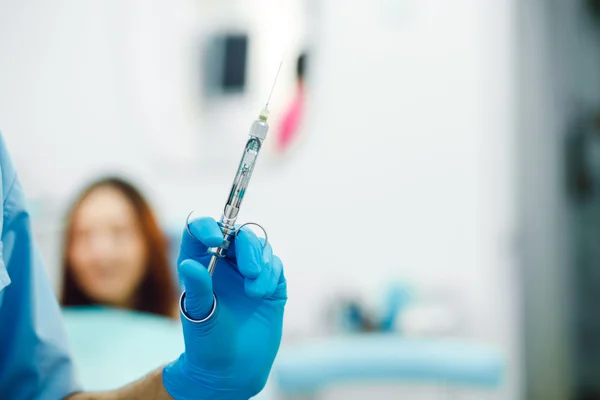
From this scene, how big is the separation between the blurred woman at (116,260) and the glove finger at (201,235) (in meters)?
0.94

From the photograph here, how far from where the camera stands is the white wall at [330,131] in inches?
71.8

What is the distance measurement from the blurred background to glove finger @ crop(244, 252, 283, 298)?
44.8 inches

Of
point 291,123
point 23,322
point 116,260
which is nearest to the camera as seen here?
point 23,322

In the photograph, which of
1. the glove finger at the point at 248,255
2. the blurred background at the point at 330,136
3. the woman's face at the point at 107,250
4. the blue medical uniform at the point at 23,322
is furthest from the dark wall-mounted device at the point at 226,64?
the glove finger at the point at 248,255

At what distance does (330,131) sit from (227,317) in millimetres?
1262

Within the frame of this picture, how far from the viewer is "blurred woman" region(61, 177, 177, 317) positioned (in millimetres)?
1557

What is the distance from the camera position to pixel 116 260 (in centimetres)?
155

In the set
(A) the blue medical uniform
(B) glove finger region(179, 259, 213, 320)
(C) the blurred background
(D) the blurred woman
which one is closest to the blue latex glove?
(B) glove finger region(179, 259, 213, 320)

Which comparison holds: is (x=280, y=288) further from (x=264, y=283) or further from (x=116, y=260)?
(x=116, y=260)

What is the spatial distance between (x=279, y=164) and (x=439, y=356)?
2.34 feet

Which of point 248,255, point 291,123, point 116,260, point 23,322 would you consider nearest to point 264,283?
point 248,255

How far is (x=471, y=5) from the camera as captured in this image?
183 centimetres

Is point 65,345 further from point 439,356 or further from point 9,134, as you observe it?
point 9,134

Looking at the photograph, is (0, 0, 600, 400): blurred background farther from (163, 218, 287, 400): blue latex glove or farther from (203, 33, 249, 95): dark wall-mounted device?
(163, 218, 287, 400): blue latex glove
